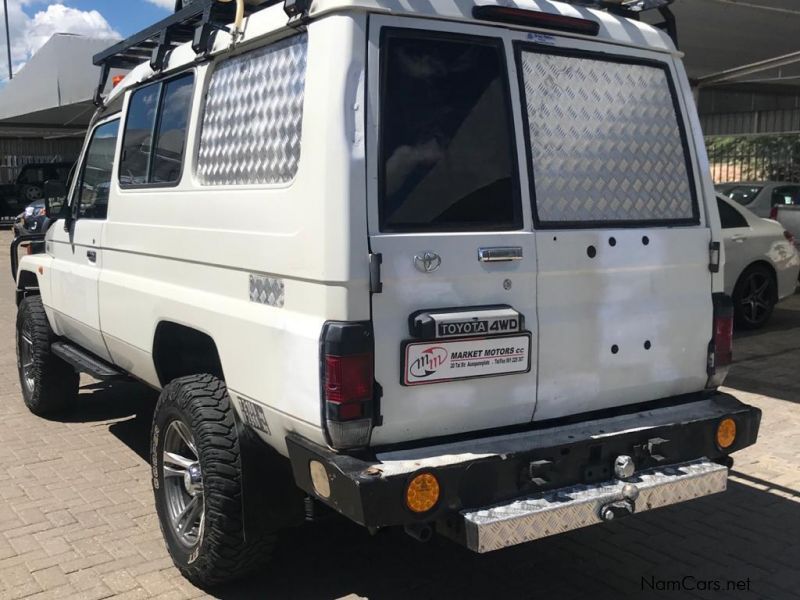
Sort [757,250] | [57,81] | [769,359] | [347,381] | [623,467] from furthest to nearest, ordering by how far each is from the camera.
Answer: [57,81] < [757,250] < [769,359] < [623,467] < [347,381]

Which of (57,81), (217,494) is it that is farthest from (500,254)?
(57,81)

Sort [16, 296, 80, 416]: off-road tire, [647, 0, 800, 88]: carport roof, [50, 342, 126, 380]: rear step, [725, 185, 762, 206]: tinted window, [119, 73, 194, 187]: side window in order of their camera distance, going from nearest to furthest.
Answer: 1. [119, 73, 194, 187]: side window
2. [50, 342, 126, 380]: rear step
3. [16, 296, 80, 416]: off-road tire
4. [647, 0, 800, 88]: carport roof
5. [725, 185, 762, 206]: tinted window

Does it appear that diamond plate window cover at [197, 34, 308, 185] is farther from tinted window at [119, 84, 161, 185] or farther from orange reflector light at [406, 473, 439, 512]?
orange reflector light at [406, 473, 439, 512]

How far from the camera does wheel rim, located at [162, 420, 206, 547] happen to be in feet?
11.6

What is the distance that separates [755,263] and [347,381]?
759 cm

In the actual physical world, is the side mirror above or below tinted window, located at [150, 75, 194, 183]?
below

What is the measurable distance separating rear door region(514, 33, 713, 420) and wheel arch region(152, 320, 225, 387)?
1569 millimetres

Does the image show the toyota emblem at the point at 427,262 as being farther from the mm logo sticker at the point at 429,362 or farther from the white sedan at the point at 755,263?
the white sedan at the point at 755,263

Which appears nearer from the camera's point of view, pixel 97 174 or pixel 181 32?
pixel 181 32

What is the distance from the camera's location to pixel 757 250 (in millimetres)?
9047

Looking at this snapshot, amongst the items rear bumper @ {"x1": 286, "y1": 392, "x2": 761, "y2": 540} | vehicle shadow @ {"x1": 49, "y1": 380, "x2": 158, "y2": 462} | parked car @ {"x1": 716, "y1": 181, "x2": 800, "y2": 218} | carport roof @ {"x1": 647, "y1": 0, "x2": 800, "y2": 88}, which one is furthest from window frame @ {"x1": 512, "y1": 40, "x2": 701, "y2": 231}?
parked car @ {"x1": 716, "y1": 181, "x2": 800, "y2": 218}

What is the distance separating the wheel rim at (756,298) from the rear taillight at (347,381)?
24.3 feet

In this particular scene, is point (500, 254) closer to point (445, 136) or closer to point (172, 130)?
point (445, 136)

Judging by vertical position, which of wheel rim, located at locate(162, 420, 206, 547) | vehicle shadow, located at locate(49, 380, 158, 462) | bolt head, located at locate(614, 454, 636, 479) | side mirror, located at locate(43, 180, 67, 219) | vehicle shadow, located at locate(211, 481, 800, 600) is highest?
side mirror, located at locate(43, 180, 67, 219)
